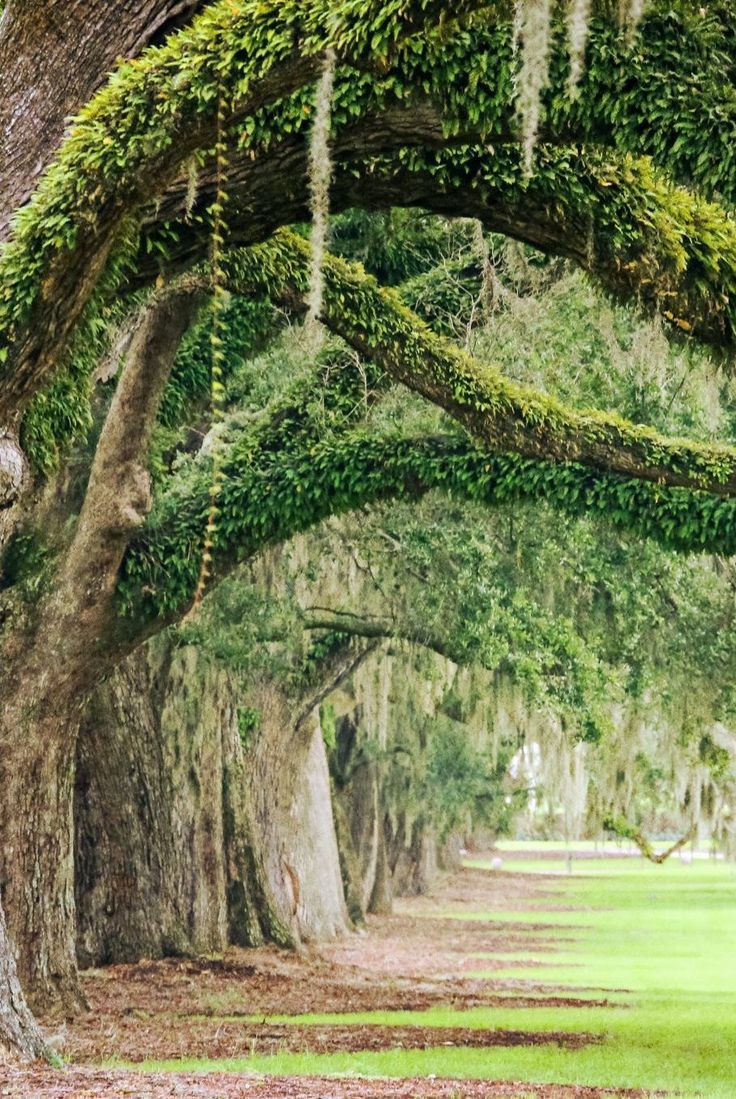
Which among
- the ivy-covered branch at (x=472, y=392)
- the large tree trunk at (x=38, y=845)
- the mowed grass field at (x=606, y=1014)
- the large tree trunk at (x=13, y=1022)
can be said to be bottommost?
the mowed grass field at (x=606, y=1014)

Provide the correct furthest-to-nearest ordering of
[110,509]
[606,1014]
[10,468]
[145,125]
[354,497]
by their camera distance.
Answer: [606,1014] → [354,497] → [110,509] → [10,468] → [145,125]

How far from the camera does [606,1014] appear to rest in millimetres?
14211

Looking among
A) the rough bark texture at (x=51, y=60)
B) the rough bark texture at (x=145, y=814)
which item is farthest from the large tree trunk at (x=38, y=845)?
the rough bark texture at (x=51, y=60)

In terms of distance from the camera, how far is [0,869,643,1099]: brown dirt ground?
7.48 metres

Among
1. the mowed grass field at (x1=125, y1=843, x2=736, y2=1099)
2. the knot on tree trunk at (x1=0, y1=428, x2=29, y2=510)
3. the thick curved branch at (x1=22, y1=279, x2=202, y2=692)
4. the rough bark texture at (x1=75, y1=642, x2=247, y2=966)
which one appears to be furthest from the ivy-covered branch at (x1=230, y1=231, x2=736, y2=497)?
the rough bark texture at (x1=75, y1=642, x2=247, y2=966)

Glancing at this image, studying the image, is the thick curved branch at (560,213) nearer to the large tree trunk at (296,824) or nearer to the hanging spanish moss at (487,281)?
the hanging spanish moss at (487,281)

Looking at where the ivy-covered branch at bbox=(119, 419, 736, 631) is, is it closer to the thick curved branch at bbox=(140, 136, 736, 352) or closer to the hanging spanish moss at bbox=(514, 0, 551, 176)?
the thick curved branch at bbox=(140, 136, 736, 352)

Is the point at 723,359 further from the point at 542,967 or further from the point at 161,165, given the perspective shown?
the point at 542,967

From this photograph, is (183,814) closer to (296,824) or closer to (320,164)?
(296,824)

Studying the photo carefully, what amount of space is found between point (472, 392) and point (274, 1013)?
21.8ft

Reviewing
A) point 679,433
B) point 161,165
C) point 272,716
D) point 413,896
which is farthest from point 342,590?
point 413,896

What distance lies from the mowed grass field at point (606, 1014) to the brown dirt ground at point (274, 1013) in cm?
44

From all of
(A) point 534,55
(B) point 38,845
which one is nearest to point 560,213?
(A) point 534,55

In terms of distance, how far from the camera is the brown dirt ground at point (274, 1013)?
24.6 feet
